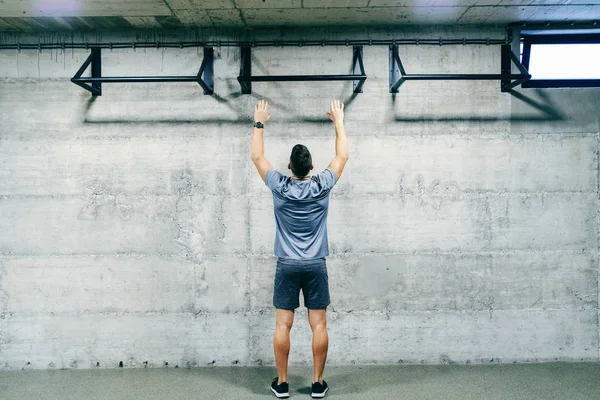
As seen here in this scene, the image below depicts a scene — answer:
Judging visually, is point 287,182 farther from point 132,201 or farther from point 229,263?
point 132,201

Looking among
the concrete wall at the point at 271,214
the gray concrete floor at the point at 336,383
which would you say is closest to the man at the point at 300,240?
the gray concrete floor at the point at 336,383

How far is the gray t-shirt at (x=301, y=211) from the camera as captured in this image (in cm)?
260

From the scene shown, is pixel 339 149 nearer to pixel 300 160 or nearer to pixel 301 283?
pixel 300 160

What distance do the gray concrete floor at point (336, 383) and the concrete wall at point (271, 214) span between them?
13 centimetres

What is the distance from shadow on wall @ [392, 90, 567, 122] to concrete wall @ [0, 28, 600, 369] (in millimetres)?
18

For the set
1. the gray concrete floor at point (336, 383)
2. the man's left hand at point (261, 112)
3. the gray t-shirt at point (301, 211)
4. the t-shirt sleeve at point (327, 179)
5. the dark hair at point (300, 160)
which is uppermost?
the man's left hand at point (261, 112)

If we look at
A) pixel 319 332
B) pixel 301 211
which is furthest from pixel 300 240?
pixel 319 332

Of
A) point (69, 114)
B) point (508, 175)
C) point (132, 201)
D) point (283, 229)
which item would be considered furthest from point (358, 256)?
point (69, 114)

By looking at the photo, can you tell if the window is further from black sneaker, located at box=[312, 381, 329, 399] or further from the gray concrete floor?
black sneaker, located at box=[312, 381, 329, 399]

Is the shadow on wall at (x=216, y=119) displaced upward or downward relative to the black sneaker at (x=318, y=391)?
upward

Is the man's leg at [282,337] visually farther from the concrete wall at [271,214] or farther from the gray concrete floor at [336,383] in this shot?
the concrete wall at [271,214]

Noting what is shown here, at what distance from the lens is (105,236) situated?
131 inches

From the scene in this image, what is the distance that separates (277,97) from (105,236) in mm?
1790

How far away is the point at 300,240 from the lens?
104 inches
